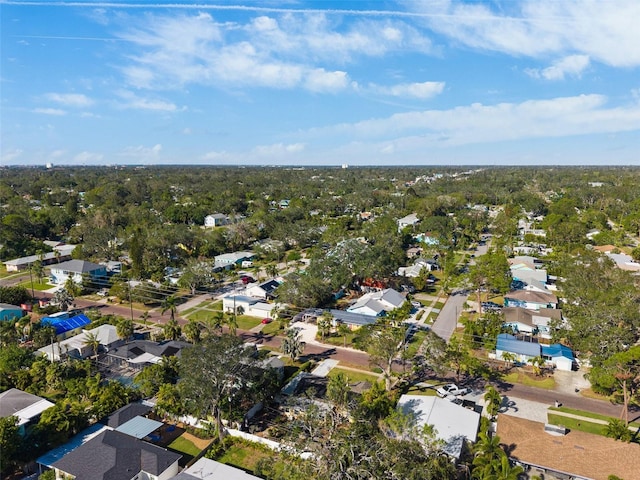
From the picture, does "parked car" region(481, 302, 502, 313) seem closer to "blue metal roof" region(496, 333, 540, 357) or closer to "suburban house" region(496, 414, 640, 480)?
"blue metal roof" region(496, 333, 540, 357)

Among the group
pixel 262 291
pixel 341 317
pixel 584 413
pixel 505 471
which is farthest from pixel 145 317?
pixel 584 413

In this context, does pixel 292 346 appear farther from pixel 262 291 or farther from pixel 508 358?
pixel 508 358

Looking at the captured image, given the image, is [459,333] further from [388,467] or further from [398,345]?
[388,467]

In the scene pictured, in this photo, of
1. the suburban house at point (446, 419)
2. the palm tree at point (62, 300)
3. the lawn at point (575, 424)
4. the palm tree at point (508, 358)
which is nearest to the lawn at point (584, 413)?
the lawn at point (575, 424)

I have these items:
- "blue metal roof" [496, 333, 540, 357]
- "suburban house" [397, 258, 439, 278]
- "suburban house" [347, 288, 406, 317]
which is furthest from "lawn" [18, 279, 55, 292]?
"blue metal roof" [496, 333, 540, 357]

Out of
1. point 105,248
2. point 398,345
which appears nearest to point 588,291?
→ point 398,345

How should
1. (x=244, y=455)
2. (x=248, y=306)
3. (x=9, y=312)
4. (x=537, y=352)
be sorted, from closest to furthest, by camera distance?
(x=244, y=455), (x=537, y=352), (x=9, y=312), (x=248, y=306)
